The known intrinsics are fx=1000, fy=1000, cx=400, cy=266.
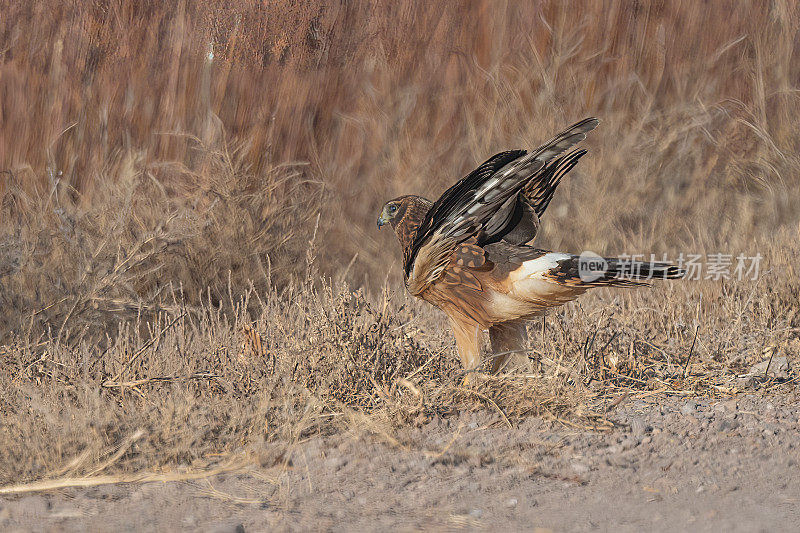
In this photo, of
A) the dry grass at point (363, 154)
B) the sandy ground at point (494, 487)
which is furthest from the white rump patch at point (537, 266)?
the dry grass at point (363, 154)

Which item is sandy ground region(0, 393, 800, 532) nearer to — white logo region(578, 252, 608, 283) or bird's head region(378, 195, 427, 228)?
white logo region(578, 252, 608, 283)

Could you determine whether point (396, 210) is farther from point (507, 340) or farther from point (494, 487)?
point (494, 487)

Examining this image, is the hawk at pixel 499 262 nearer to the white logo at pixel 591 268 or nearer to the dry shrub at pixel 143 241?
the white logo at pixel 591 268

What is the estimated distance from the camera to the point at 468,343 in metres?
4.15

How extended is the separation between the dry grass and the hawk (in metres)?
0.52

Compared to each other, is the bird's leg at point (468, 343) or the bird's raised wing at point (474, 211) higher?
the bird's raised wing at point (474, 211)

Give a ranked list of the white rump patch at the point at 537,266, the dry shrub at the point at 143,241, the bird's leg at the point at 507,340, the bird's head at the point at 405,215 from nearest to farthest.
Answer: the white rump patch at the point at 537,266 < the bird's leg at the point at 507,340 < the bird's head at the point at 405,215 < the dry shrub at the point at 143,241

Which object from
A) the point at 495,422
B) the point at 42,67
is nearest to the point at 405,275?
the point at 495,422

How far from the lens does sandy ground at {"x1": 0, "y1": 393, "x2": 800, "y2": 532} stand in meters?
3.16

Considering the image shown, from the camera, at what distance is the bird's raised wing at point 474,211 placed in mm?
3859

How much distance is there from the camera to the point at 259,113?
689cm

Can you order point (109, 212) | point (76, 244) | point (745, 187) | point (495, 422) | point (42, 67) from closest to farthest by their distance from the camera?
point (495, 422)
point (76, 244)
point (109, 212)
point (42, 67)
point (745, 187)

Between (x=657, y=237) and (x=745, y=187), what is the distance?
998 mm

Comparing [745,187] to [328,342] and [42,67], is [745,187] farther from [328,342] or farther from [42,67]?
[42,67]
